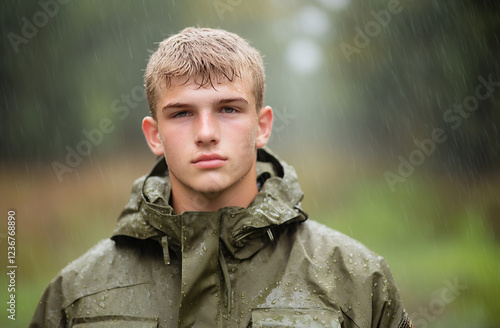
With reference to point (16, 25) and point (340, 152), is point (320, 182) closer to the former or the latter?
point (340, 152)

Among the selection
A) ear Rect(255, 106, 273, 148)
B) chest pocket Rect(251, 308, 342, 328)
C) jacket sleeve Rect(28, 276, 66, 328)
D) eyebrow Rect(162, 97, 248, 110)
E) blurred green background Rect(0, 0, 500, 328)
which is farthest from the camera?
blurred green background Rect(0, 0, 500, 328)

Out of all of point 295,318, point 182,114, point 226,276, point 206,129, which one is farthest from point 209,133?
point 295,318

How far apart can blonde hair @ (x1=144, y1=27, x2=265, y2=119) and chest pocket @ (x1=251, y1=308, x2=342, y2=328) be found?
1089 mm

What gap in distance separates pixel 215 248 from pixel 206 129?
0.58m

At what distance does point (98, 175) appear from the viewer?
9531 mm

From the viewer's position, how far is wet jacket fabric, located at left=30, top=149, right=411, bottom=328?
2477 mm

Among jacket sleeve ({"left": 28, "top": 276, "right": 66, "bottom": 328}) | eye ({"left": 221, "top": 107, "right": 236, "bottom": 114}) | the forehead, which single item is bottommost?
jacket sleeve ({"left": 28, "top": 276, "right": 66, "bottom": 328})

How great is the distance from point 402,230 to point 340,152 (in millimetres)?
2476

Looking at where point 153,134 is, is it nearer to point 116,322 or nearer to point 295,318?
point 116,322

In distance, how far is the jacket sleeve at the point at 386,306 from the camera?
258cm

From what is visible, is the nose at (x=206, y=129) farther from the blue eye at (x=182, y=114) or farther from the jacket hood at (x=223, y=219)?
the jacket hood at (x=223, y=219)

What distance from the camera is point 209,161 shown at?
8.24 feet

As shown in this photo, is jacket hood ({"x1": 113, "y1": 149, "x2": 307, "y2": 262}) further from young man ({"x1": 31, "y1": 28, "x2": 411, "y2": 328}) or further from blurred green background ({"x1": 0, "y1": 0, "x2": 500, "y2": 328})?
blurred green background ({"x1": 0, "y1": 0, "x2": 500, "y2": 328})

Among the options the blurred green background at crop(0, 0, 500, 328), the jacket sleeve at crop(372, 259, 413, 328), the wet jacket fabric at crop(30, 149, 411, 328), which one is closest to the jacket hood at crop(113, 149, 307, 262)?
the wet jacket fabric at crop(30, 149, 411, 328)
